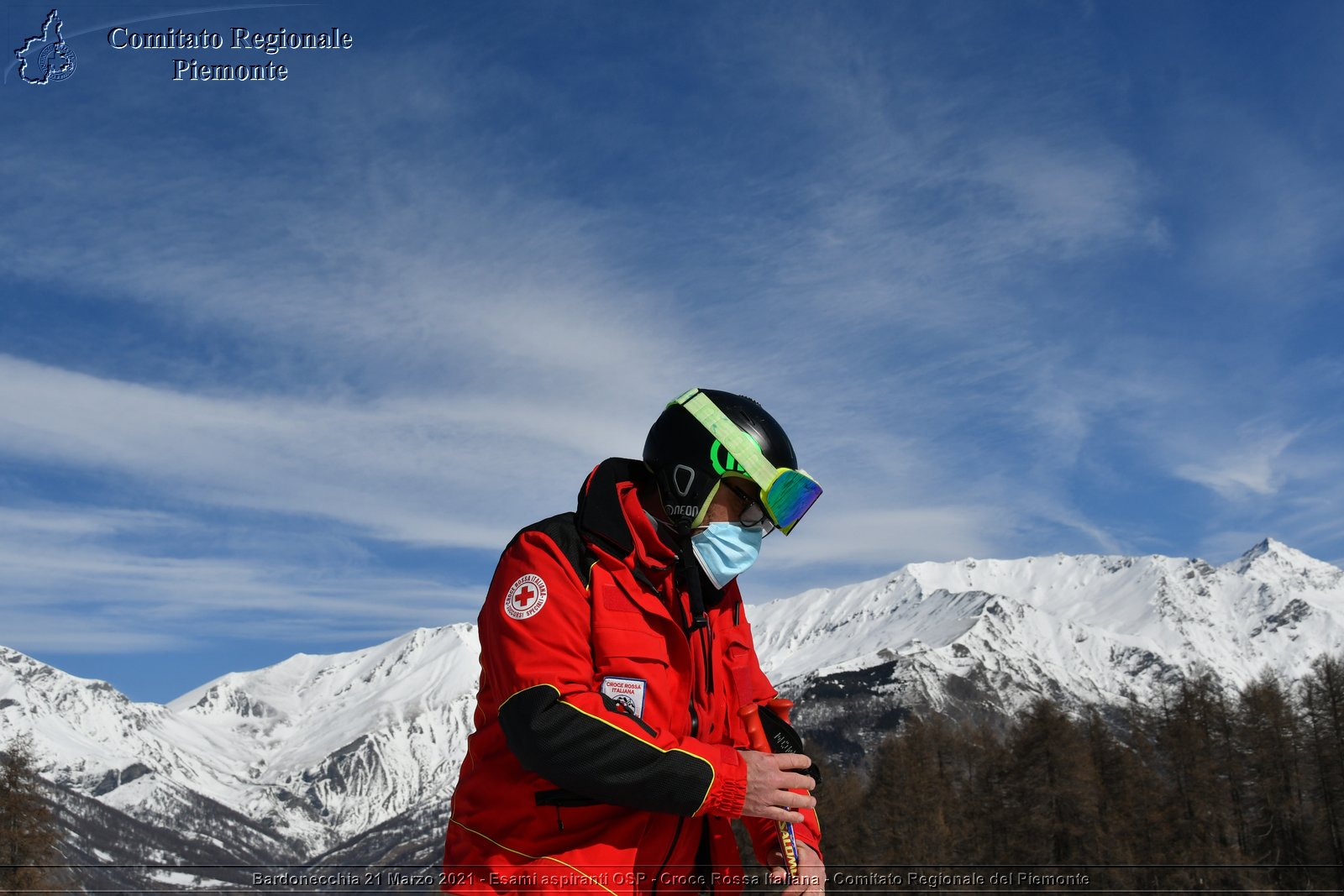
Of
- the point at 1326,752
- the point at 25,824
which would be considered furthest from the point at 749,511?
the point at 1326,752

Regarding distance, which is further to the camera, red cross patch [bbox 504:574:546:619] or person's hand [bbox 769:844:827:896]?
person's hand [bbox 769:844:827:896]

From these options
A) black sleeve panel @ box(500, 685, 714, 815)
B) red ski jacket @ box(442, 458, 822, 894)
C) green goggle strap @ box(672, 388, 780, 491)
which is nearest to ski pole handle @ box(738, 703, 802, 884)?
red ski jacket @ box(442, 458, 822, 894)

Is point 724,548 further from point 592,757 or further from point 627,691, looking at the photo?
point 592,757

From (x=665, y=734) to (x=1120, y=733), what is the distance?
195ft

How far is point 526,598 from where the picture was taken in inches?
134

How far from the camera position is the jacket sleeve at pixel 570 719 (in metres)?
3.20

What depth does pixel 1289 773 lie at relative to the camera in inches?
1881

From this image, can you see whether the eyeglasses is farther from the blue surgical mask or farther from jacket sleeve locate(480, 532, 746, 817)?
jacket sleeve locate(480, 532, 746, 817)

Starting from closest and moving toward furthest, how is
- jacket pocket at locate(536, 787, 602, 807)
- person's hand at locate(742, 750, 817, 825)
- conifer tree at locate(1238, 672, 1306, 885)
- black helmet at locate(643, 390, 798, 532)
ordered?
1. jacket pocket at locate(536, 787, 602, 807)
2. person's hand at locate(742, 750, 817, 825)
3. black helmet at locate(643, 390, 798, 532)
4. conifer tree at locate(1238, 672, 1306, 885)

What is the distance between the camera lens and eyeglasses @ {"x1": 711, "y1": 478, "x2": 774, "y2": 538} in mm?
3998

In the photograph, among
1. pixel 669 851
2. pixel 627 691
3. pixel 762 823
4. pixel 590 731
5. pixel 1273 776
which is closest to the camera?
pixel 590 731

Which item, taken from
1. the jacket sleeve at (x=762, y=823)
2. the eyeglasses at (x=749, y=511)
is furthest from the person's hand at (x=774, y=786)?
the eyeglasses at (x=749, y=511)

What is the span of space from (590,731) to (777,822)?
1.11m

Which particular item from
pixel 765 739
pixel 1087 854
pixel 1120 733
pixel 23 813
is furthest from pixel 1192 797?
pixel 765 739
